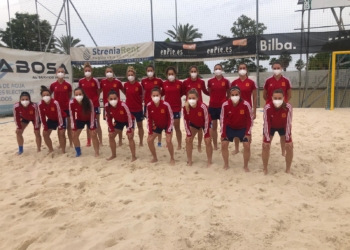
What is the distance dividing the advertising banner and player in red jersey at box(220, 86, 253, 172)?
6448mm

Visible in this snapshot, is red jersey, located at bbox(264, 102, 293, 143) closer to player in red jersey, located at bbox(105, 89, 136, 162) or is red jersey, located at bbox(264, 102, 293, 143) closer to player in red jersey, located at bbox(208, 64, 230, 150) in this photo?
player in red jersey, located at bbox(208, 64, 230, 150)

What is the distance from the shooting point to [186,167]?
4223 mm

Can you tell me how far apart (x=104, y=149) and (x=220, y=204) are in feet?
9.99

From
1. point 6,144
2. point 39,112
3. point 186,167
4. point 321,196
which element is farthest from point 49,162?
point 321,196

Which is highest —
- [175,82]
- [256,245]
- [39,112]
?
[175,82]

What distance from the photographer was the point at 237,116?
13.2ft

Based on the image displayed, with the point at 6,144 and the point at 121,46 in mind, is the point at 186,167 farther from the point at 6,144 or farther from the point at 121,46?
the point at 121,46

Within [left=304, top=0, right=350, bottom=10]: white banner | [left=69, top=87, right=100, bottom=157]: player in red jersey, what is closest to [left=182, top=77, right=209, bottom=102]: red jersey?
[left=69, top=87, right=100, bottom=157]: player in red jersey

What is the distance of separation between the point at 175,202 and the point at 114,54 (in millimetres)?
9156

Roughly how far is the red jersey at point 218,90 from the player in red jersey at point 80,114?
2.15 meters

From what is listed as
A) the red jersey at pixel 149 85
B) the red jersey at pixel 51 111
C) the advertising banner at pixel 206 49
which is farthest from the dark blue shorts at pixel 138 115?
the advertising banner at pixel 206 49

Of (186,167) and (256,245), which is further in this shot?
(186,167)

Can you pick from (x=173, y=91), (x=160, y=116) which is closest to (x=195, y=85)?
(x=173, y=91)

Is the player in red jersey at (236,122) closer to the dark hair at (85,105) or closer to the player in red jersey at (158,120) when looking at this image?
the player in red jersey at (158,120)
